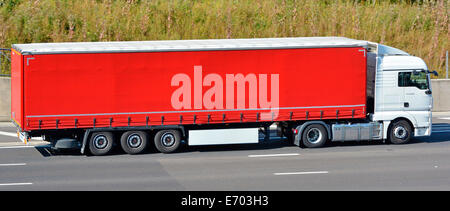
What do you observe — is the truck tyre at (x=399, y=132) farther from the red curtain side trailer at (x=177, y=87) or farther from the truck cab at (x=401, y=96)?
the red curtain side trailer at (x=177, y=87)

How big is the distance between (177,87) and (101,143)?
8.67 feet

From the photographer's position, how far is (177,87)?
1878 centimetres

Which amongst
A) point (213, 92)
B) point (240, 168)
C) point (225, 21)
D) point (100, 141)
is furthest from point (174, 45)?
point (225, 21)

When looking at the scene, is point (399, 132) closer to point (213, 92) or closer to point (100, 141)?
point (213, 92)

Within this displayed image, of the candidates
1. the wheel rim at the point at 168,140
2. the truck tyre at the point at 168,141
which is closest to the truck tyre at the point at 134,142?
the truck tyre at the point at 168,141

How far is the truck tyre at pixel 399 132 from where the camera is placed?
2067cm

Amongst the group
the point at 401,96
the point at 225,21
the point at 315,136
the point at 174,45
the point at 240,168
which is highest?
the point at 225,21

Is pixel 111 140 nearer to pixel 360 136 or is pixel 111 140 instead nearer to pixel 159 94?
pixel 159 94

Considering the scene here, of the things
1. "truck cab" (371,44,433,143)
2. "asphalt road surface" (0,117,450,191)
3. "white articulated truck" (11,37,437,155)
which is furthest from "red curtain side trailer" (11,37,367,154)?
"asphalt road surface" (0,117,450,191)

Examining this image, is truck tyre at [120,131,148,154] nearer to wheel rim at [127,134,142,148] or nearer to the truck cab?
wheel rim at [127,134,142,148]


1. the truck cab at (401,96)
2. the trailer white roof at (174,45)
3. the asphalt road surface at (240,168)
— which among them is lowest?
the asphalt road surface at (240,168)

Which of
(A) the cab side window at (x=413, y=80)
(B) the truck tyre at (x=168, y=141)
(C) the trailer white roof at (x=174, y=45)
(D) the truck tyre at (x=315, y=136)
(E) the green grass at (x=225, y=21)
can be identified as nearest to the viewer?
(C) the trailer white roof at (x=174, y=45)

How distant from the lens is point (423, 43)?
107 ft

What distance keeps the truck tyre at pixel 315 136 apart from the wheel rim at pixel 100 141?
19.1 feet
